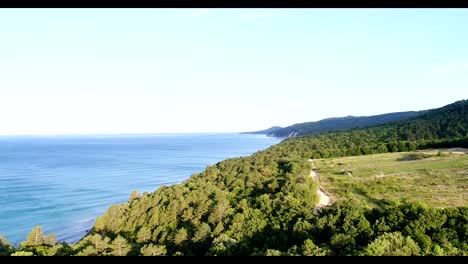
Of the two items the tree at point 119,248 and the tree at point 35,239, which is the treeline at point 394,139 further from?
the tree at point 35,239

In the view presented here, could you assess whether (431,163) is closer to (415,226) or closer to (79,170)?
(415,226)

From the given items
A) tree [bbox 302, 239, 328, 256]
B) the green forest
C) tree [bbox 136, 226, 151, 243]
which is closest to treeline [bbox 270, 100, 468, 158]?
the green forest

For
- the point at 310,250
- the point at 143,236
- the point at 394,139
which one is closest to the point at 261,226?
the point at 143,236

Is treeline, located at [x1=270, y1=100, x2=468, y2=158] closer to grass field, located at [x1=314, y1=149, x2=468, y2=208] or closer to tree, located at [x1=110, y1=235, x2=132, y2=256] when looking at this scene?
grass field, located at [x1=314, y1=149, x2=468, y2=208]

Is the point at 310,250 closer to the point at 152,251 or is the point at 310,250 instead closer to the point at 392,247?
the point at 392,247

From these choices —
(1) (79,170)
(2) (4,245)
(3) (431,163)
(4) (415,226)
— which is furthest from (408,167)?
(1) (79,170)
